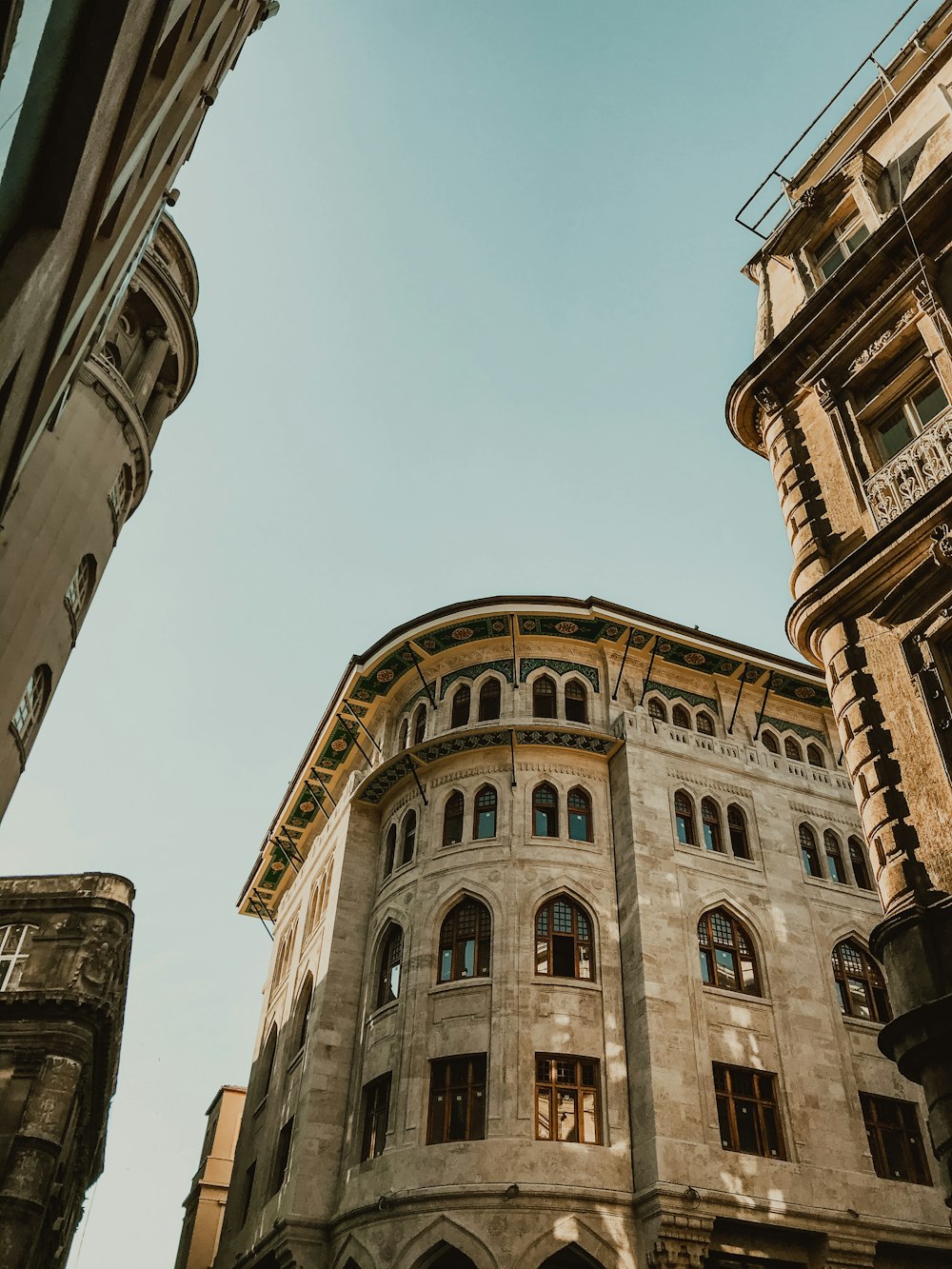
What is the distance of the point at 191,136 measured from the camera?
1589cm

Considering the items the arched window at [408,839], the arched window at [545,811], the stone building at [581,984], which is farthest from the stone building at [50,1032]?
the arched window at [545,811]

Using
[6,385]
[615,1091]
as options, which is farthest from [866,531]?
[615,1091]

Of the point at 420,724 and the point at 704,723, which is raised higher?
the point at 704,723

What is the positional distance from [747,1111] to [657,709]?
1061 cm

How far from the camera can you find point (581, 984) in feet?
72.6

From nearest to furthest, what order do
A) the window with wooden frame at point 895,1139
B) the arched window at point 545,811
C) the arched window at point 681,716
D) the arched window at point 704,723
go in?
the window with wooden frame at point 895,1139
the arched window at point 545,811
the arched window at point 681,716
the arched window at point 704,723

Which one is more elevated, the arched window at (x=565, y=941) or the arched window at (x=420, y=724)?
Result: the arched window at (x=420, y=724)

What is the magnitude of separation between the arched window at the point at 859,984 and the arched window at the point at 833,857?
6.01 feet

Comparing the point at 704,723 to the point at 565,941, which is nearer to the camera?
the point at 565,941

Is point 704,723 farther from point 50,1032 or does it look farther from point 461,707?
point 50,1032

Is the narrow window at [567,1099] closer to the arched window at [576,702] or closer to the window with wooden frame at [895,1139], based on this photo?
the window with wooden frame at [895,1139]

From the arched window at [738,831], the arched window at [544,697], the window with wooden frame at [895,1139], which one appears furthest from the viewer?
the arched window at [544,697]

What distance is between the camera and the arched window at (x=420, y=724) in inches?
1105

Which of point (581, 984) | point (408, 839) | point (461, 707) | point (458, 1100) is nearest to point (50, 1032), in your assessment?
point (408, 839)
